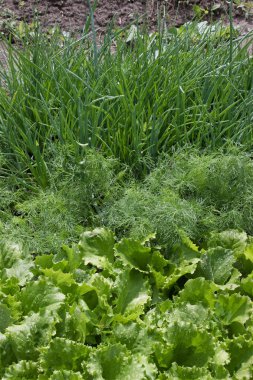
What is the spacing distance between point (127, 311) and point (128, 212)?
0.57 meters

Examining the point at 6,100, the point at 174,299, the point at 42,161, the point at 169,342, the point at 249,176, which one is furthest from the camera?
the point at 6,100

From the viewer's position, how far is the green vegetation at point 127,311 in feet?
6.92

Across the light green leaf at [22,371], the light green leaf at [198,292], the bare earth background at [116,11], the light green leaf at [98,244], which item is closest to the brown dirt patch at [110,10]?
the bare earth background at [116,11]

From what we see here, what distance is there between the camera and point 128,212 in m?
2.85

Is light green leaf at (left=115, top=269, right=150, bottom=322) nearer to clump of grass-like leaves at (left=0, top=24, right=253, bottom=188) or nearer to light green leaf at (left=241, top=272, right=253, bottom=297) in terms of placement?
light green leaf at (left=241, top=272, right=253, bottom=297)

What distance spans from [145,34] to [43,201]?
1.36m

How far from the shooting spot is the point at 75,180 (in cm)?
307

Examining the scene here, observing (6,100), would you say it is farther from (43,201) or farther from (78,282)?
(78,282)

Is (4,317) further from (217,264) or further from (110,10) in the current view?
(110,10)

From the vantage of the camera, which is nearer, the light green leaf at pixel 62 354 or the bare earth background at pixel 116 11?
the light green leaf at pixel 62 354

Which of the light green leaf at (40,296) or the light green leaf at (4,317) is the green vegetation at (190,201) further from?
the light green leaf at (4,317)

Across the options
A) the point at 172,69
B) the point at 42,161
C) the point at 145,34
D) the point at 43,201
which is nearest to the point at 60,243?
the point at 43,201

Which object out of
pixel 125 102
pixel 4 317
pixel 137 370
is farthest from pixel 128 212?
→ pixel 137 370

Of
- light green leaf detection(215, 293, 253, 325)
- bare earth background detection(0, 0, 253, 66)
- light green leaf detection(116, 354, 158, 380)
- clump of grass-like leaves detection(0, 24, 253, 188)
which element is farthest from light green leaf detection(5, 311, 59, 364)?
bare earth background detection(0, 0, 253, 66)
